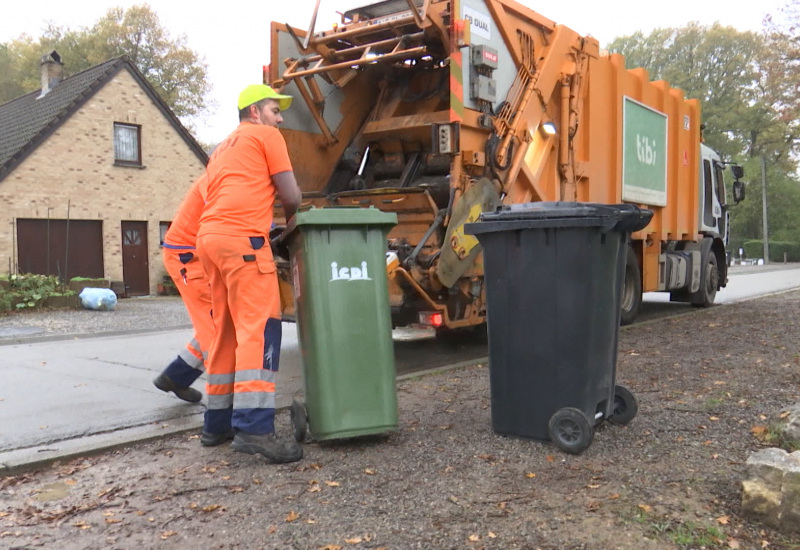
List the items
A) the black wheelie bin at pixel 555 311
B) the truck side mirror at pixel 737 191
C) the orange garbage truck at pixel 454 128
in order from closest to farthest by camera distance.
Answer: the black wheelie bin at pixel 555 311 → the orange garbage truck at pixel 454 128 → the truck side mirror at pixel 737 191

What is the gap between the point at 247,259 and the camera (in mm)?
3555

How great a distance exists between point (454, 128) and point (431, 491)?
3695 mm

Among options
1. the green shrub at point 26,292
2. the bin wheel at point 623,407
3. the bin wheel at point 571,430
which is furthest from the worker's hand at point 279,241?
the green shrub at point 26,292

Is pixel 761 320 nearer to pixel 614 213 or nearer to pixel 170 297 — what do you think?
pixel 614 213

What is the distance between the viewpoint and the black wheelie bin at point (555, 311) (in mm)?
3633

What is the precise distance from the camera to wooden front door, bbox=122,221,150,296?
687 inches

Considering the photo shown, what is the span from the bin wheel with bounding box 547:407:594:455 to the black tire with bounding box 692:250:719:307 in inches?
329

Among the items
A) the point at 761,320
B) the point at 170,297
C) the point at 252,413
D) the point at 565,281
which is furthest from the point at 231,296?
the point at 170,297

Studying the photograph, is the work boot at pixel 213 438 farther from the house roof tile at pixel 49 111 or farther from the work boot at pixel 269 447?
the house roof tile at pixel 49 111

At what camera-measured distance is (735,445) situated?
370 centimetres

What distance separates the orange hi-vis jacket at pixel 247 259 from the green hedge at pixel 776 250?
149ft

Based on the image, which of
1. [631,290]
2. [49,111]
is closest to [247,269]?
[631,290]

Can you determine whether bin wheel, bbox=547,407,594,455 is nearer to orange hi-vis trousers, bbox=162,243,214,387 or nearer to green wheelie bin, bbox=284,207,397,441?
green wheelie bin, bbox=284,207,397,441

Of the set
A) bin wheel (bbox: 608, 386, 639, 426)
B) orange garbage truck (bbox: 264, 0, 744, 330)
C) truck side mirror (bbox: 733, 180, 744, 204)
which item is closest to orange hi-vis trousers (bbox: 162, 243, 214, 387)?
orange garbage truck (bbox: 264, 0, 744, 330)
